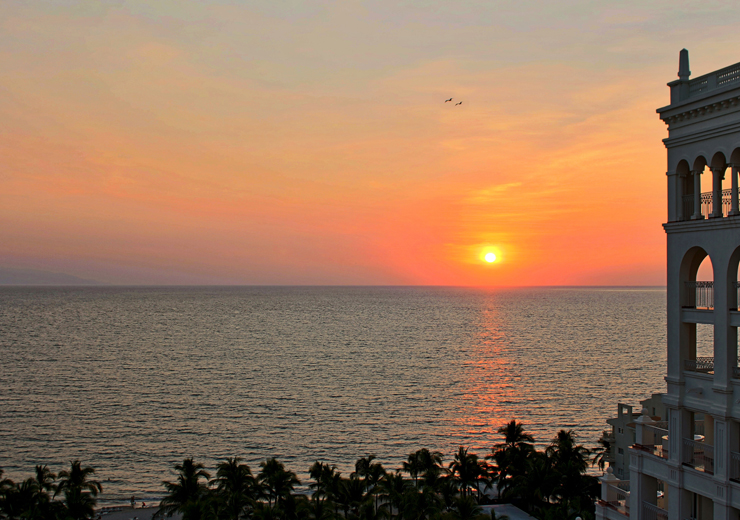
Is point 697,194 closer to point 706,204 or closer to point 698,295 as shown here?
point 706,204

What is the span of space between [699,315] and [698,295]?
3.62ft

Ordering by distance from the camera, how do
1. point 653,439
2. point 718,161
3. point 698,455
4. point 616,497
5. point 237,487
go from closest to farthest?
1. point 718,161
2. point 698,455
3. point 653,439
4. point 616,497
5. point 237,487

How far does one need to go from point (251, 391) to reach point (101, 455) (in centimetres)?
3976

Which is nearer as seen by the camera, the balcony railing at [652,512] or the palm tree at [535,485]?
the balcony railing at [652,512]

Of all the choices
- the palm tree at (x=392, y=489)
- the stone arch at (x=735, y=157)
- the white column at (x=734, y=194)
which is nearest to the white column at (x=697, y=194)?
the white column at (x=734, y=194)

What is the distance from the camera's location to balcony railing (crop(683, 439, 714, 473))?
22359mm

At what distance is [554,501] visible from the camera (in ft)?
172

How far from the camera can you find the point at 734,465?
2111cm

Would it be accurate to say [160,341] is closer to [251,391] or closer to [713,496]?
[251,391]

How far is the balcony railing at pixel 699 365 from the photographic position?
76.4 feet

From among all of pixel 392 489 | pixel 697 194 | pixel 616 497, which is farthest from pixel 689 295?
pixel 392 489

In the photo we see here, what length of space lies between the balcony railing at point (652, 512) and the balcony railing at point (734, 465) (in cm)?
375

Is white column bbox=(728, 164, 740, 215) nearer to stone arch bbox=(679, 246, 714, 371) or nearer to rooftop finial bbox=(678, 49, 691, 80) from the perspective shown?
stone arch bbox=(679, 246, 714, 371)

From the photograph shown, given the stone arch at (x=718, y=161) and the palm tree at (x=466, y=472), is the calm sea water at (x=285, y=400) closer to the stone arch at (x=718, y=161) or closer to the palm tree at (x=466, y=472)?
the palm tree at (x=466, y=472)
